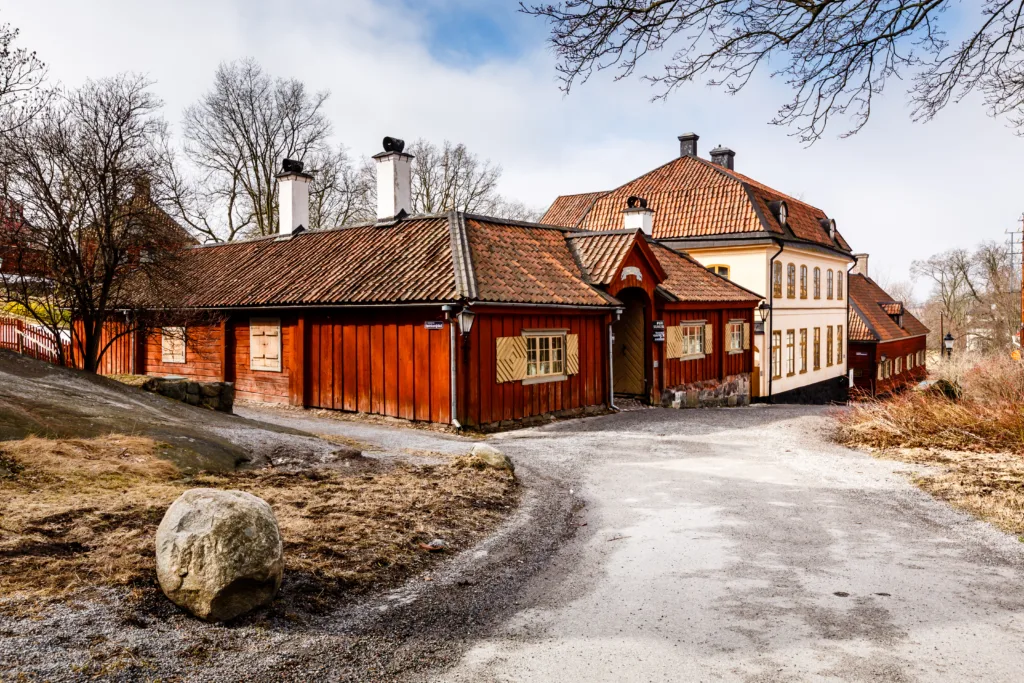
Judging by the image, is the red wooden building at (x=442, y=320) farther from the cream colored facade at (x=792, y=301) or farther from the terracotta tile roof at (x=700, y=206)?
the terracotta tile roof at (x=700, y=206)

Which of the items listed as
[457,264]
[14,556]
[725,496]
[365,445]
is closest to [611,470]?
[725,496]

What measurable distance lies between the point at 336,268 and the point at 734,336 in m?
13.1

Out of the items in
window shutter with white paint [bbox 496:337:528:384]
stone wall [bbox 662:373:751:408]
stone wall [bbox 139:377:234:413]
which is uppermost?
window shutter with white paint [bbox 496:337:528:384]

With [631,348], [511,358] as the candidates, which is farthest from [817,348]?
[511,358]

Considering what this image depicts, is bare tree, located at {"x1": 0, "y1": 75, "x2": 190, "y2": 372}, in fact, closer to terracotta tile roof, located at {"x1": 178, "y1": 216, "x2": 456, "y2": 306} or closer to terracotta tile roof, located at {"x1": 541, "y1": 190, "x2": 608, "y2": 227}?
terracotta tile roof, located at {"x1": 178, "y1": 216, "x2": 456, "y2": 306}

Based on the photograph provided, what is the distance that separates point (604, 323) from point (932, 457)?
7.85m

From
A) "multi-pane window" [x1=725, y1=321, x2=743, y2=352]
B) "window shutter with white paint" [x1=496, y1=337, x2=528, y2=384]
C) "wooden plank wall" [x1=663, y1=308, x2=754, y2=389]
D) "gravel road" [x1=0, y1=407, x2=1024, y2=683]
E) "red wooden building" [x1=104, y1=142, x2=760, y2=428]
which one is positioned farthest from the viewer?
"multi-pane window" [x1=725, y1=321, x2=743, y2=352]

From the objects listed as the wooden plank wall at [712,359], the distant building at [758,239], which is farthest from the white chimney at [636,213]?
the wooden plank wall at [712,359]

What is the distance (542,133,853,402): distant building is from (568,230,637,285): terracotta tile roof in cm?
616

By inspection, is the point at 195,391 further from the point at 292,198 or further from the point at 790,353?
the point at 790,353

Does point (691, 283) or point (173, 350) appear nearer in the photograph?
point (173, 350)

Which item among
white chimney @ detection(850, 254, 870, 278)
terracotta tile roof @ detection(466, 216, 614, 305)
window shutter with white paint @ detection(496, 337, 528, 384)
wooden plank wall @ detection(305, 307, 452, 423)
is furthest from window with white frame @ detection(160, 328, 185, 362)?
white chimney @ detection(850, 254, 870, 278)

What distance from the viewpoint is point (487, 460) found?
32.6ft

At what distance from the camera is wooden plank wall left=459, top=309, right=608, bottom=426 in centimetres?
1418
